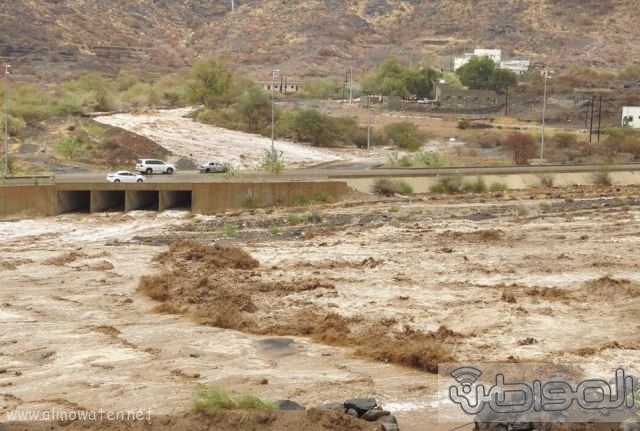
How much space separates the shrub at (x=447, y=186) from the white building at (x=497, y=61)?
9438 centimetres

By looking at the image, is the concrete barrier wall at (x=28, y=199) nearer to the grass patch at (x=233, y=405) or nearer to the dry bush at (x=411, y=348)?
the dry bush at (x=411, y=348)

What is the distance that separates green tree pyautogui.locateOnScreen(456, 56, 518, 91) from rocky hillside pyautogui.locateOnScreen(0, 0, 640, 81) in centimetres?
2669

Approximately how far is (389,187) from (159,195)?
1227cm

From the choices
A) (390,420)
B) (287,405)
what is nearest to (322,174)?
(287,405)

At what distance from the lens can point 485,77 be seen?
134 m

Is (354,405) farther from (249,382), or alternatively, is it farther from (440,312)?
(440,312)

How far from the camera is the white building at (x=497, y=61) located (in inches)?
5915

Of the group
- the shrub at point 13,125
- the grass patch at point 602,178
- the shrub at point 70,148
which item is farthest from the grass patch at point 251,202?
the shrub at point 13,125

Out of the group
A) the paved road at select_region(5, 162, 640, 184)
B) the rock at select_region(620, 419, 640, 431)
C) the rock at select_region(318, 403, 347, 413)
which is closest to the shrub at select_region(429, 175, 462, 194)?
the paved road at select_region(5, 162, 640, 184)

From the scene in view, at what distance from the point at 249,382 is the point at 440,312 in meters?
7.47

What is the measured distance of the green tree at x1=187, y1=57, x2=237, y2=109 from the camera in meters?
99.6

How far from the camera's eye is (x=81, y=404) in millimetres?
17047

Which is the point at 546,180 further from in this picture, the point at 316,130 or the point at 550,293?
the point at 550,293

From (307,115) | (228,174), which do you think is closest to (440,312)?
(228,174)
